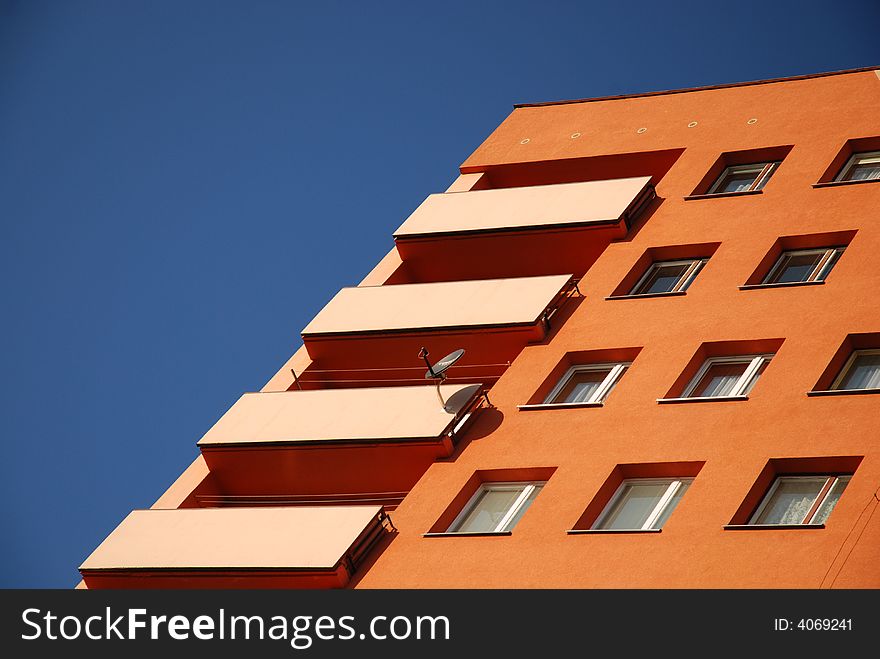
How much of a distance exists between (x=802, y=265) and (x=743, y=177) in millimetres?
4110

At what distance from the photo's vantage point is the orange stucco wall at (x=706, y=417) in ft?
50.6

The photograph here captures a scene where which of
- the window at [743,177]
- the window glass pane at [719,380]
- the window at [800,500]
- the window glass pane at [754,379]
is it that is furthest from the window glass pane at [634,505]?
the window at [743,177]

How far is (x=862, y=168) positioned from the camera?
23.6 m

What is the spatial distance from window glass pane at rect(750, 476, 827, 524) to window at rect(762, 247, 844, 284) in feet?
16.6

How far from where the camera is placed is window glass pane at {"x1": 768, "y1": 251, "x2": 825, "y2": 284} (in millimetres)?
21141

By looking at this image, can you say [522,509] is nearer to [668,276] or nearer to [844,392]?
[844,392]

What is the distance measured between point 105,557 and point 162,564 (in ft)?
3.74

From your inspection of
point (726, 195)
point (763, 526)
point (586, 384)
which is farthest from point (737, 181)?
point (763, 526)

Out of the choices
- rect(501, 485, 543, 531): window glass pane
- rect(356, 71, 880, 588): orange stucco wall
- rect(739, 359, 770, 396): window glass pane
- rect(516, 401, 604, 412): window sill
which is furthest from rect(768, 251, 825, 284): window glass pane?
rect(501, 485, 543, 531): window glass pane

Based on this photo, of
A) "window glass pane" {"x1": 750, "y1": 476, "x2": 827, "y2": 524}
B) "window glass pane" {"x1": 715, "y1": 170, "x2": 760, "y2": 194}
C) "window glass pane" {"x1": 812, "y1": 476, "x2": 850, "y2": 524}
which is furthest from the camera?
"window glass pane" {"x1": 715, "y1": 170, "x2": 760, "y2": 194}

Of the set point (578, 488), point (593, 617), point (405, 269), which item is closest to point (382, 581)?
point (578, 488)

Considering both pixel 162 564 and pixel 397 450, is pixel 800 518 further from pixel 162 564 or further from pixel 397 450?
pixel 162 564

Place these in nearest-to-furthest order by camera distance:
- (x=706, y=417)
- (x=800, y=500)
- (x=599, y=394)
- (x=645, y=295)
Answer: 1. (x=800, y=500)
2. (x=706, y=417)
3. (x=599, y=394)
4. (x=645, y=295)

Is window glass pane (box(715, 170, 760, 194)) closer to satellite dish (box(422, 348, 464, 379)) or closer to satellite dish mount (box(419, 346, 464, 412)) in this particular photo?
satellite dish mount (box(419, 346, 464, 412))
